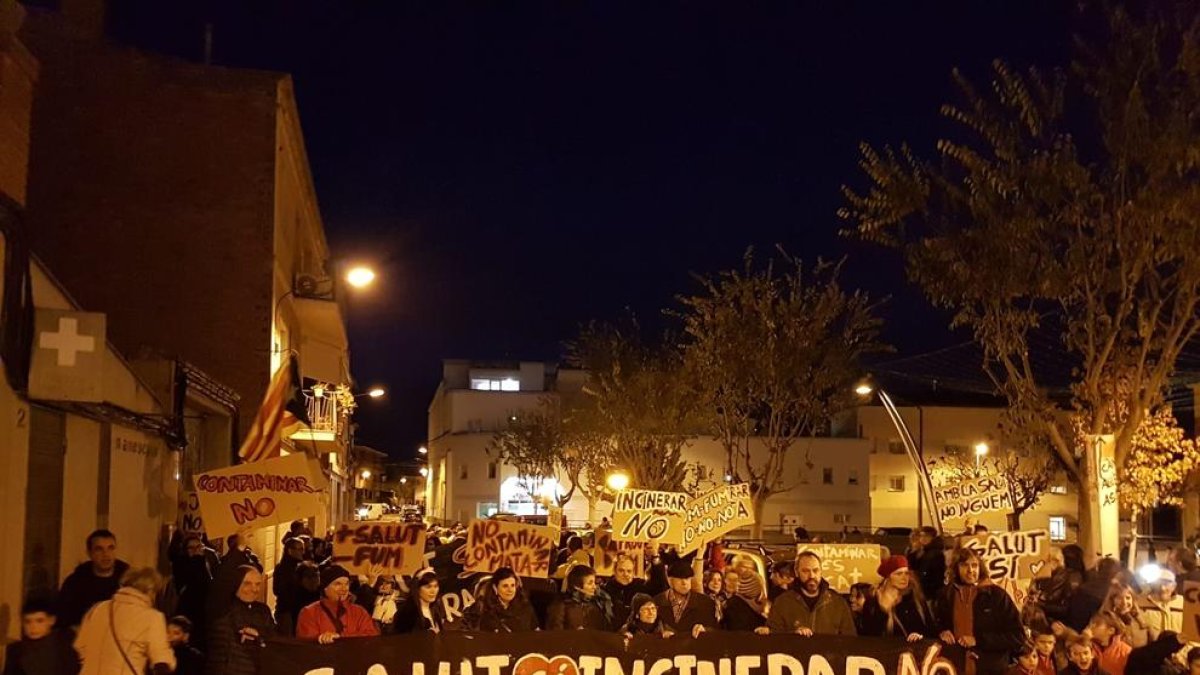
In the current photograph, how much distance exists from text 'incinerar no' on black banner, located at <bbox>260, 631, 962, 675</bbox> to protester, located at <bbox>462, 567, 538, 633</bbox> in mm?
319

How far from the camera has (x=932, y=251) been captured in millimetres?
16281

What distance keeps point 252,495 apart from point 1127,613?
804cm

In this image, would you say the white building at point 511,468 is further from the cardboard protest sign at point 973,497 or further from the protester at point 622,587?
the protester at point 622,587

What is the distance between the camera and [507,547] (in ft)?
42.7

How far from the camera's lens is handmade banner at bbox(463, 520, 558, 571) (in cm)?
1299

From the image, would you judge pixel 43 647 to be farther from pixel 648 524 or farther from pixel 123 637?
pixel 648 524

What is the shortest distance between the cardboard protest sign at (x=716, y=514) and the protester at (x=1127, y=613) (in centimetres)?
607

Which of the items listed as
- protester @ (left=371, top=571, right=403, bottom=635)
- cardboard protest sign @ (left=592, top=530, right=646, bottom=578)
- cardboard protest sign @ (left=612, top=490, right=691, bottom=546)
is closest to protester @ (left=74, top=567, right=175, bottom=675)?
protester @ (left=371, top=571, right=403, bottom=635)

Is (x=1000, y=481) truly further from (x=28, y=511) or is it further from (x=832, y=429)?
(x=832, y=429)

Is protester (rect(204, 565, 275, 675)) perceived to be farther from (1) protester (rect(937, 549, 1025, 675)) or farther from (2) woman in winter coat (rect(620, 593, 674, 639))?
(1) protester (rect(937, 549, 1025, 675))

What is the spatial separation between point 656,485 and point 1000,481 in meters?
24.3

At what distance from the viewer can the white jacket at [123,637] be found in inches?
326

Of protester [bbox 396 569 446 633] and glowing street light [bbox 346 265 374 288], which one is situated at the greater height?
glowing street light [bbox 346 265 374 288]

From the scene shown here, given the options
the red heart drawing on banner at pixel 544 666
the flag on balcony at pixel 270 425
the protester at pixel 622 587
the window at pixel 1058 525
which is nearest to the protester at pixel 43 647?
the red heart drawing on banner at pixel 544 666
